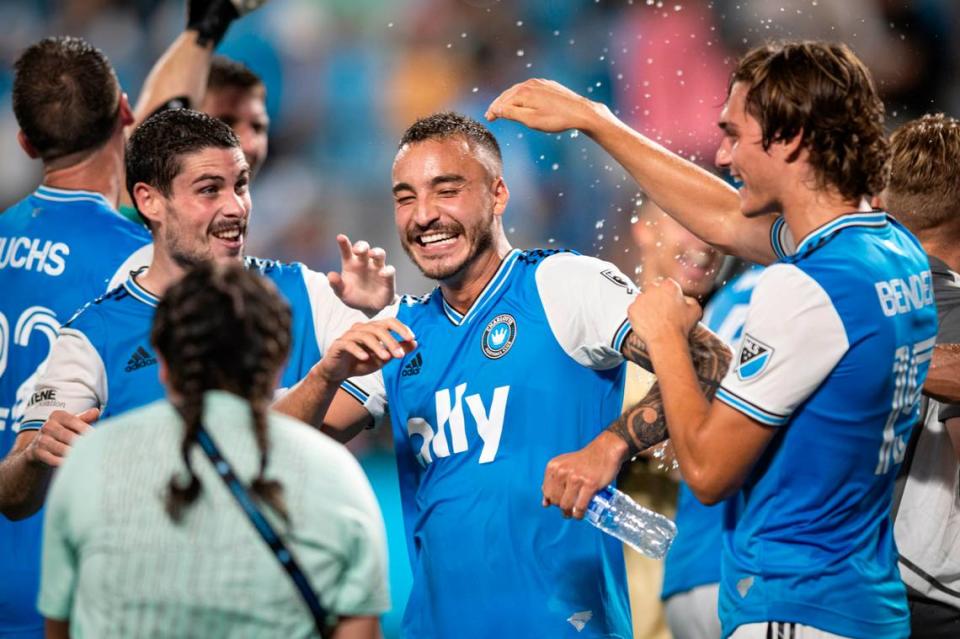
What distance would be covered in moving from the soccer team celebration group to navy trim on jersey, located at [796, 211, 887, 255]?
0.03 ft

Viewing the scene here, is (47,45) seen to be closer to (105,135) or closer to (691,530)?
(105,135)

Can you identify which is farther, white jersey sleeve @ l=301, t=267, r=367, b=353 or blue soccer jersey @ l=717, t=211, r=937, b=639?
white jersey sleeve @ l=301, t=267, r=367, b=353

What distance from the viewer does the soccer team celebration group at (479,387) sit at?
2.47 meters

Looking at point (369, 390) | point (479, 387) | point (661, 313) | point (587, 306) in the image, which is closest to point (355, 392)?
point (369, 390)

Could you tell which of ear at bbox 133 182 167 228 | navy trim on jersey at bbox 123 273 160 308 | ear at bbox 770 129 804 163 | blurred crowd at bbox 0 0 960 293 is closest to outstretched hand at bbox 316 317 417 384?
navy trim on jersey at bbox 123 273 160 308

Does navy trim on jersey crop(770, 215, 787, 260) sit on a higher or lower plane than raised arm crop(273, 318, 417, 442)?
higher

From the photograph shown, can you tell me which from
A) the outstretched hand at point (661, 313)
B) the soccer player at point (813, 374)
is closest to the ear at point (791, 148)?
the soccer player at point (813, 374)

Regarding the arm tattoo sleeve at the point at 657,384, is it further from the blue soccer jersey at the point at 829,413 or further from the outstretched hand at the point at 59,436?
the outstretched hand at the point at 59,436

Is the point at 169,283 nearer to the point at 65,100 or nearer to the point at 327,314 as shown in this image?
the point at 327,314

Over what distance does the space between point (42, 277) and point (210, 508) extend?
2893 mm

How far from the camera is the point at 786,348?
3.16 metres

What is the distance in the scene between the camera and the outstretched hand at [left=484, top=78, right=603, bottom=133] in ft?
13.2

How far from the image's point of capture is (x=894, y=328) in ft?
10.5

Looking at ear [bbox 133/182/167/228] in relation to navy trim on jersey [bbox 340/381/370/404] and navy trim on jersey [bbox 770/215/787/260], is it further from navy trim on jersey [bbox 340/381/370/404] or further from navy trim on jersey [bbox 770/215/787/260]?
navy trim on jersey [bbox 770/215/787/260]
